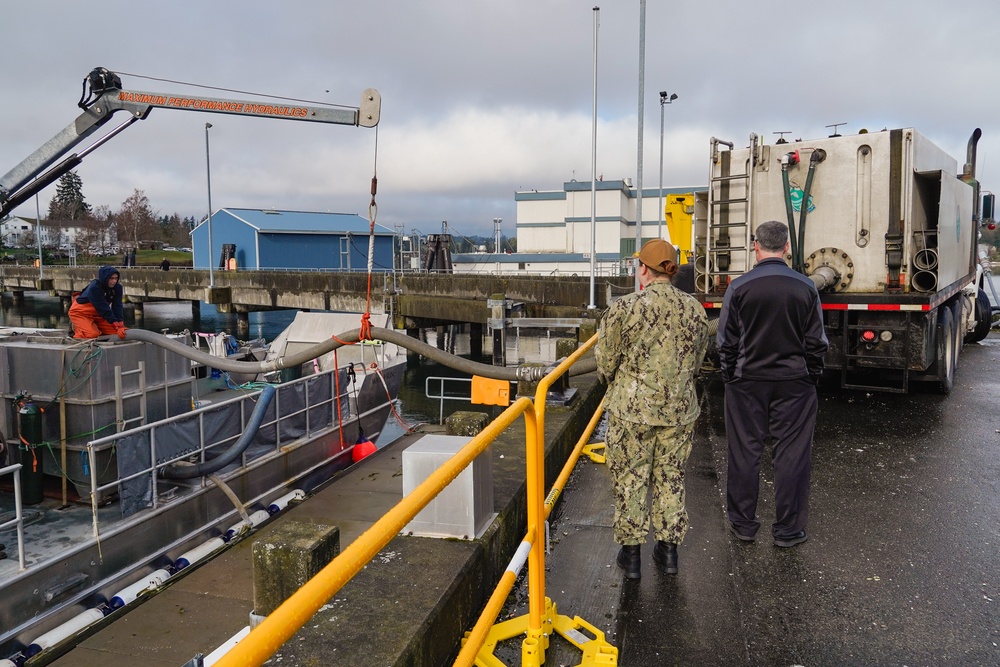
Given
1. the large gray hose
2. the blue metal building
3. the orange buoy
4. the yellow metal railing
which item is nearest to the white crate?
the yellow metal railing

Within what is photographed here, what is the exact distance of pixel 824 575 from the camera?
3.81 metres

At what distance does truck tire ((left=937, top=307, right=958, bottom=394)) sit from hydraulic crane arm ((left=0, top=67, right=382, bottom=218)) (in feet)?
27.0

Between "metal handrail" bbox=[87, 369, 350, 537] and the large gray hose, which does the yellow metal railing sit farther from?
"metal handrail" bbox=[87, 369, 350, 537]

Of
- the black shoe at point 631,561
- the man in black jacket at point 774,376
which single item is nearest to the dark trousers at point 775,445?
the man in black jacket at point 774,376

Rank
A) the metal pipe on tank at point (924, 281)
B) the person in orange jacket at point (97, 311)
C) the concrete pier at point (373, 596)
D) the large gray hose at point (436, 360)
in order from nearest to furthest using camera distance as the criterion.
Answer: the concrete pier at point (373, 596)
the large gray hose at point (436, 360)
the metal pipe on tank at point (924, 281)
the person in orange jacket at point (97, 311)

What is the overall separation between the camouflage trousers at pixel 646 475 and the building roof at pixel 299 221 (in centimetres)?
4883

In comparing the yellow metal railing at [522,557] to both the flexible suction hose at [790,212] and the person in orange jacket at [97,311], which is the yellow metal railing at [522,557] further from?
the person in orange jacket at [97,311]

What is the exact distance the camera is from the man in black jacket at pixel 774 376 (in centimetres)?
391

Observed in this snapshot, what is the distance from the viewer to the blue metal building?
4956 cm

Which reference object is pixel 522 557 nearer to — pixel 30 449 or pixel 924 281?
pixel 924 281

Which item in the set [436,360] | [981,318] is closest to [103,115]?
[436,360]

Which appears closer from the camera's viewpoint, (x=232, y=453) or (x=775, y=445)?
(x=775, y=445)

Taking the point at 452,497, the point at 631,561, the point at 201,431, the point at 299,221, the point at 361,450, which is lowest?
the point at 361,450

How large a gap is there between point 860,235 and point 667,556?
19.1 feet
